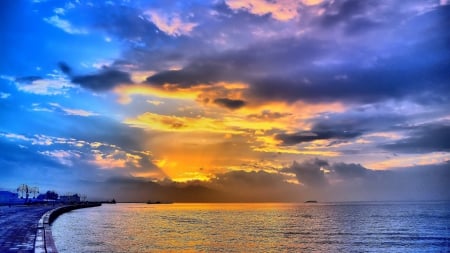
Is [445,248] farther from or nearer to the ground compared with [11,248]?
nearer to the ground

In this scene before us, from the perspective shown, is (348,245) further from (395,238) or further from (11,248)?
(11,248)

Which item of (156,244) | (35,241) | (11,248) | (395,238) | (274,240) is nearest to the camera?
(11,248)

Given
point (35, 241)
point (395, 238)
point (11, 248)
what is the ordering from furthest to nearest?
point (395, 238) → point (35, 241) → point (11, 248)

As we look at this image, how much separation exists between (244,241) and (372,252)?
15.2 m

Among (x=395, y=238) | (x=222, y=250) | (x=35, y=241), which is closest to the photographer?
(x=35, y=241)

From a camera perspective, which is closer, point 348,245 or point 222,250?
point 222,250

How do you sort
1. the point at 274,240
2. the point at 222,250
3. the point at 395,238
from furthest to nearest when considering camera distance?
the point at 395,238 → the point at 274,240 → the point at 222,250

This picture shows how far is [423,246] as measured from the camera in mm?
50844

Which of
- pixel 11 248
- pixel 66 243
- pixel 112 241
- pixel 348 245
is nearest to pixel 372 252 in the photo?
pixel 348 245

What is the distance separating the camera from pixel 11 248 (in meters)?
25.7

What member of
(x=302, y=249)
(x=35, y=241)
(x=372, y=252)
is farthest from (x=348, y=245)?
(x=35, y=241)

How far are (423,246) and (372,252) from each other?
1055 centimetres

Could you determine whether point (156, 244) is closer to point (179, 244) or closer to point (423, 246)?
point (179, 244)

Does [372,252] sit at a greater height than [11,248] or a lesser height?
lesser
